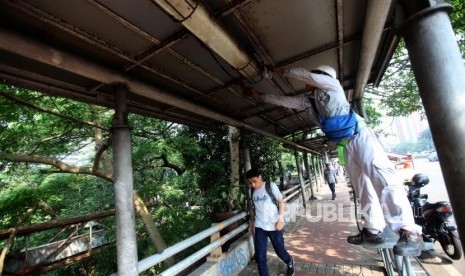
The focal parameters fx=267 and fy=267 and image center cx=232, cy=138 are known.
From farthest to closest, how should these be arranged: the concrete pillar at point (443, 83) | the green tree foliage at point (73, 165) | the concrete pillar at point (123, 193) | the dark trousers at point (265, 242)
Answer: the green tree foliage at point (73, 165), the dark trousers at point (265, 242), the concrete pillar at point (123, 193), the concrete pillar at point (443, 83)

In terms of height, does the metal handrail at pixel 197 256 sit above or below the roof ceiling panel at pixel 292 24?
below

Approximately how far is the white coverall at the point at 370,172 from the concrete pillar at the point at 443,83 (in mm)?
1276

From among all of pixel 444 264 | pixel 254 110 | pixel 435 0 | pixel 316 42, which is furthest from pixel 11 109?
pixel 444 264

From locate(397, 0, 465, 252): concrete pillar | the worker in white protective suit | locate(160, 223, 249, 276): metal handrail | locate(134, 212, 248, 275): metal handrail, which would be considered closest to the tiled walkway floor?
locate(160, 223, 249, 276): metal handrail

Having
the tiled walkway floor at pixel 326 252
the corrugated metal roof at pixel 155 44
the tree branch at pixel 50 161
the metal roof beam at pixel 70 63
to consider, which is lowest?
the tiled walkway floor at pixel 326 252

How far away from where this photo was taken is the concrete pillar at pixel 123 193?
9.70ft

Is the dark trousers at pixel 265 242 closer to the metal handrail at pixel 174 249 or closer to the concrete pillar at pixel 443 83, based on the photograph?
the metal handrail at pixel 174 249

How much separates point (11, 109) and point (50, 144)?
377cm

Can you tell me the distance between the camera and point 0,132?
6.76 meters

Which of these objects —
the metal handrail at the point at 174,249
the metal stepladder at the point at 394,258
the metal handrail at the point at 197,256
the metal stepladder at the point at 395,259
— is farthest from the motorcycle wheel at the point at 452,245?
the metal handrail at the point at 174,249

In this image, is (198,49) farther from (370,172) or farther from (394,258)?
(394,258)

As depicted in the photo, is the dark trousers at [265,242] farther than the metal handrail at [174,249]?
Yes

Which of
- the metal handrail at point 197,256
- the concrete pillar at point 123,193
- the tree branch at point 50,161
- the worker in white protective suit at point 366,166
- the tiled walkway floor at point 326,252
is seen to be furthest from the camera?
the tiled walkway floor at point 326,252

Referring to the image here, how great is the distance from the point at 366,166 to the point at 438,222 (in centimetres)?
423
